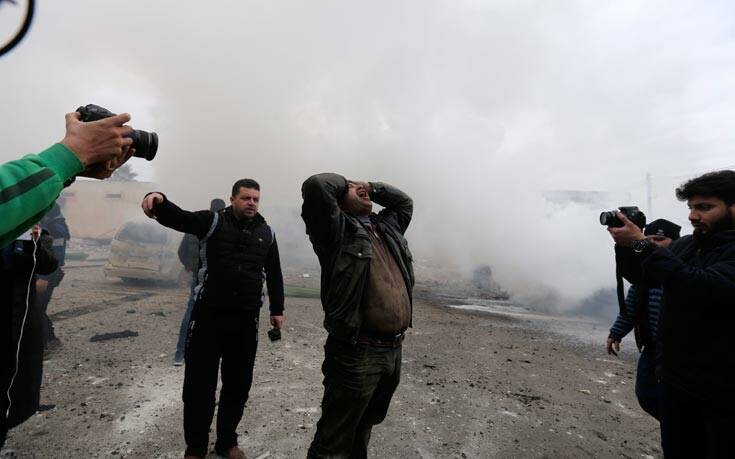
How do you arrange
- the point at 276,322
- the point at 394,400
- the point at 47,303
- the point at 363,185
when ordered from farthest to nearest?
the point at 47,303 → the point at 394,400 → the point at 276,322 → the point at 363,185

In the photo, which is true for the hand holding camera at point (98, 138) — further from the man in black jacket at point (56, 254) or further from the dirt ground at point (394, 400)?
the man in black jacket at point (56, 254)

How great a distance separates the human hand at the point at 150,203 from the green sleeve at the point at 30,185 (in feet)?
4.62

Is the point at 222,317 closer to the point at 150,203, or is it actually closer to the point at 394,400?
the point at 150,203

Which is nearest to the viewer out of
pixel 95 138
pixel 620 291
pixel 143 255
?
pixel 95 138

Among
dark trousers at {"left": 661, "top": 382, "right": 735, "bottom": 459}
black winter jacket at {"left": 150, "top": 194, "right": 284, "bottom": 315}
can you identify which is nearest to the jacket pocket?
black winter jacket at {"left": 150, "top": 194, "right": 284, "bottom": 315}

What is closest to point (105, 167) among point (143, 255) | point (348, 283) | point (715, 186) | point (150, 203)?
point (348, 283)

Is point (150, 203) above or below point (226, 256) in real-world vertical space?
above

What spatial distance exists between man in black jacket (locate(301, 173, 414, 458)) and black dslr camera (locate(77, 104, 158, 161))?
0.94m

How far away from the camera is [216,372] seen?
2.39m

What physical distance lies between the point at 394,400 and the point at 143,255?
7255mm

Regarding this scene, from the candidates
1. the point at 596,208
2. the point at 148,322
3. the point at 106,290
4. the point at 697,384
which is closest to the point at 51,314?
the point at 148,322

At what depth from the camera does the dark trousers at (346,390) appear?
1820 mm

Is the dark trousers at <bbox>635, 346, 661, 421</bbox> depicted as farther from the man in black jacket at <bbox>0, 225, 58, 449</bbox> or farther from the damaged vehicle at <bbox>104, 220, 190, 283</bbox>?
the damaged vehicle at <bbox>104, 220, 190, 283</bbox>

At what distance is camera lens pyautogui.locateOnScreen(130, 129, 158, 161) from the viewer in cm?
97
